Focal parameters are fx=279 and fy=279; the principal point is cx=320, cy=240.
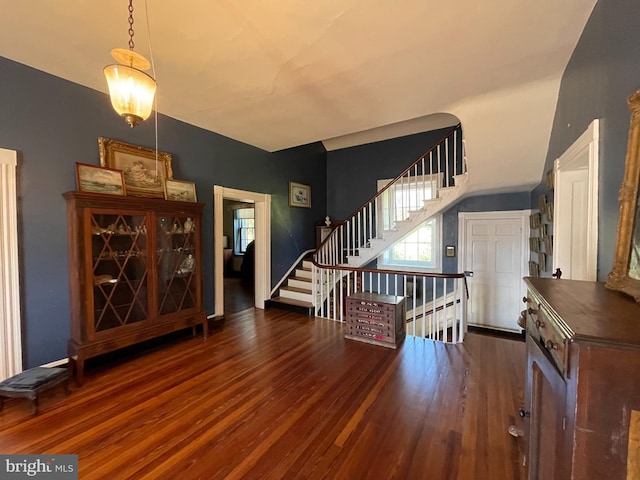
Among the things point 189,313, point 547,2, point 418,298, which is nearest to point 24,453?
point 189,313

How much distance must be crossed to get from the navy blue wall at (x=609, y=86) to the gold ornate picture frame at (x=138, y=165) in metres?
3.91

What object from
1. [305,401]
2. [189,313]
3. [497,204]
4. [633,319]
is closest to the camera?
[633,319]

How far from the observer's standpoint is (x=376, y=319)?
3346 mm

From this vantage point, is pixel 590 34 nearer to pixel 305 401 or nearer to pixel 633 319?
pixel 633 319

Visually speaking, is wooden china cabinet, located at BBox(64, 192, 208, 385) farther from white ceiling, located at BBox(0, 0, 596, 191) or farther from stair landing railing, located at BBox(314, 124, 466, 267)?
stair landing railing, located at BBox(314, 124, 466, 267)

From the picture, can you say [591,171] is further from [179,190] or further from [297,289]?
[297,289]

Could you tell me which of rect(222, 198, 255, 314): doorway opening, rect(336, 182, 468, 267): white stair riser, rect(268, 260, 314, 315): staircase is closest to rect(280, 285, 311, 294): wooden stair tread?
rect(268, 260, 314, 315): staircase

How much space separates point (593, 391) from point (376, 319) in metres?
2.71

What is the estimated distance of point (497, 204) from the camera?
16.1 ft

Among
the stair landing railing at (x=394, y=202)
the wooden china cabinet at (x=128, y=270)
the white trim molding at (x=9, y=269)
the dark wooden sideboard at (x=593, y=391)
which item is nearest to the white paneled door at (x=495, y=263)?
the stair landing railing at (x=394, y=202)

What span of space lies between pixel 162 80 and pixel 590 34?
339 cm

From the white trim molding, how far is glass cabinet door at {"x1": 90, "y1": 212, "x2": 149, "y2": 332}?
561mm

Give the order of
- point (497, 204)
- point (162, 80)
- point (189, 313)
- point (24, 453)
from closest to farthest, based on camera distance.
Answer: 1. point (24, 453)
2. point (162, 80)
3. point (189, 313)
4. point (497, 204)

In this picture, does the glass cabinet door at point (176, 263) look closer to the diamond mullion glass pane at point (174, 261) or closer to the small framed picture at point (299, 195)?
the diamond mullion glass pane at point (174, 261)
